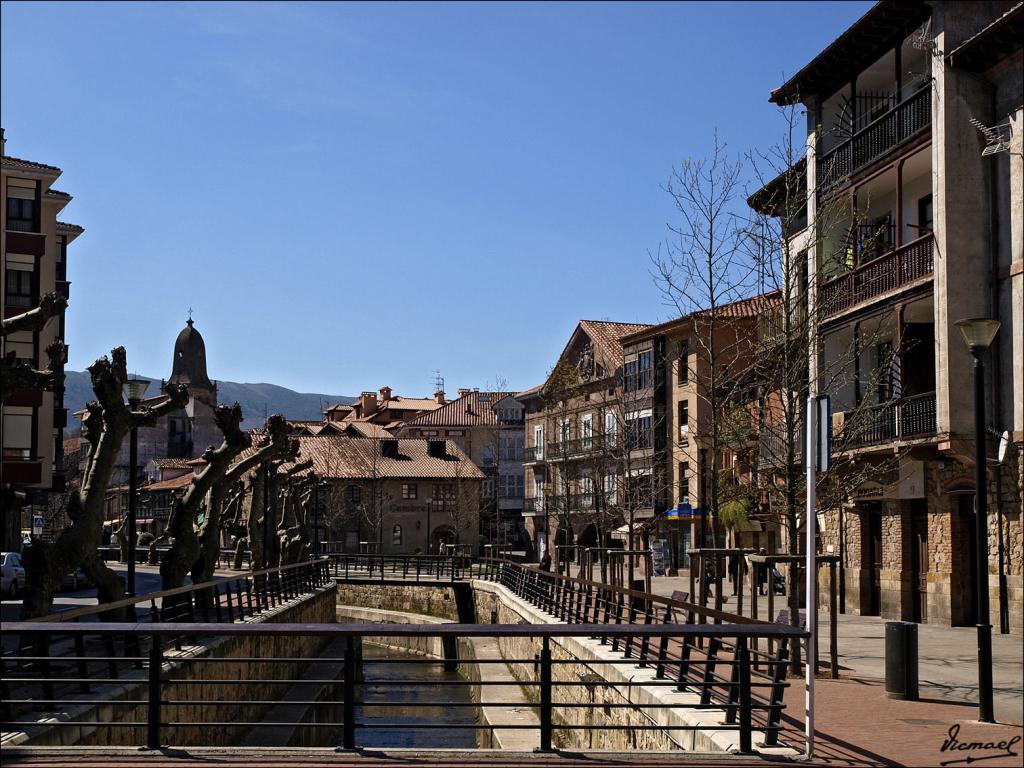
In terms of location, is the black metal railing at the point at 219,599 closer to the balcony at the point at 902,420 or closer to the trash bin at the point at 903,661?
the trash bin at the point at 903,661

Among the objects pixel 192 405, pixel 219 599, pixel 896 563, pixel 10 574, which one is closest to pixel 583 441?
pixel 10 574

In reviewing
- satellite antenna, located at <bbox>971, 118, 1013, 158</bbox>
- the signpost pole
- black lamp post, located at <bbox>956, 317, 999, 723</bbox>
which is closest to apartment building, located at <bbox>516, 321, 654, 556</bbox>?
satellite antenna, located at <bbox>971, 118, 1013, 158</bbox>

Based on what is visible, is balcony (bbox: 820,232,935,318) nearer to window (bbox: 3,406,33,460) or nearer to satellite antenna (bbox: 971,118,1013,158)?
satellite antenna (bbox: 971,118,1013,158)

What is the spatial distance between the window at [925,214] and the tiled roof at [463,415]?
75.3 m

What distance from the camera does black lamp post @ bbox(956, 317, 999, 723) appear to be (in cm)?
1158

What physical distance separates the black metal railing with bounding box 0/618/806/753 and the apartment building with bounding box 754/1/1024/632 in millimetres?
8504

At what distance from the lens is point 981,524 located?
12.4m

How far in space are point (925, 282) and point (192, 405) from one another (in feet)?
417

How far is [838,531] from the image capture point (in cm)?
3209

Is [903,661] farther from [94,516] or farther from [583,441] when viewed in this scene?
[583,441]

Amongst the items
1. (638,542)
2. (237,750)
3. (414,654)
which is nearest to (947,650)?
(237,750)

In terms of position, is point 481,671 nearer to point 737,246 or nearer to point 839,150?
point 737,246

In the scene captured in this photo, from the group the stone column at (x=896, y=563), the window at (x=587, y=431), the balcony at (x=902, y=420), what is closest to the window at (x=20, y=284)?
the window at (x=587, y=431)

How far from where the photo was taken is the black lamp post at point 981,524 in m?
11.6
